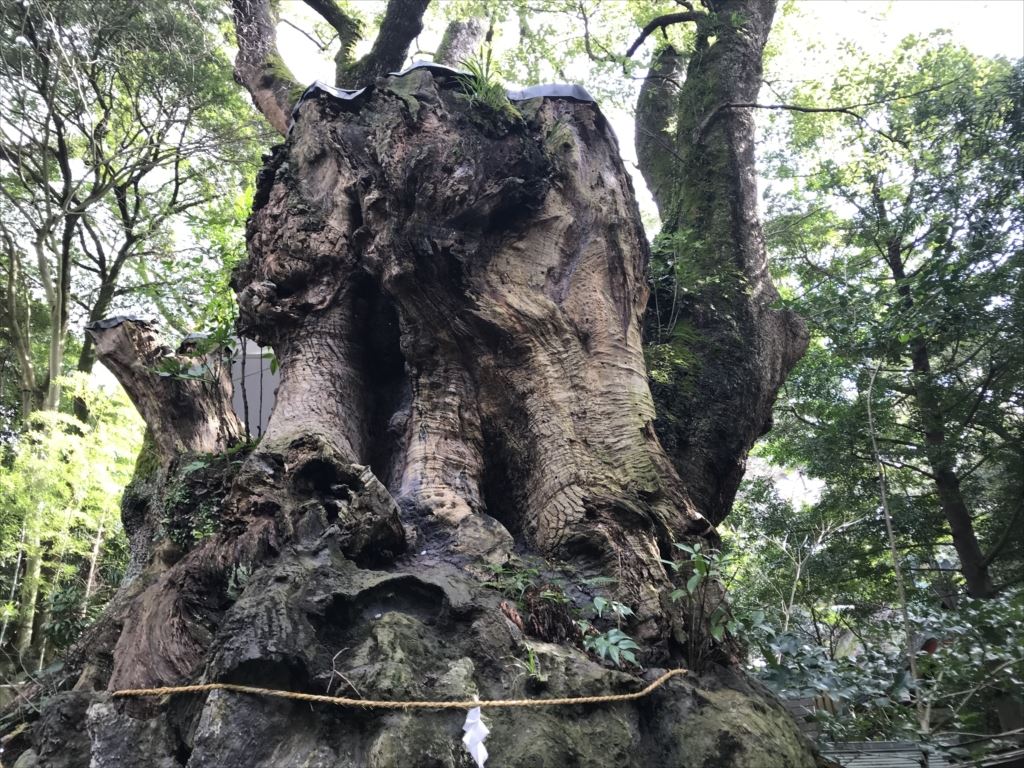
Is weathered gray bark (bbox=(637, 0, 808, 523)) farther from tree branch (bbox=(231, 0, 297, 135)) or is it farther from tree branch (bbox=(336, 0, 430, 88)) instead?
tree branch (bbox=(231, 0, 297, 135))

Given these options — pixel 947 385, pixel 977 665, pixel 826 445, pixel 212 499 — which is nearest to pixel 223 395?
pixel 212 499

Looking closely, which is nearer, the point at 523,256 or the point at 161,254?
the point at 523,256

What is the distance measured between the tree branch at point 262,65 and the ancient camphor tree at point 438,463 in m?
2.59

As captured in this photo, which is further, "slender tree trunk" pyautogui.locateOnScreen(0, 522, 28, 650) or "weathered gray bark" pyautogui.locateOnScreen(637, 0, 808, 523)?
"slender tree trunk" pyautogui.locateOnScreen(0, 522, 28, 650)

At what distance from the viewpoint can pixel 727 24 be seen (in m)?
5.38

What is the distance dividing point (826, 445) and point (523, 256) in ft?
18.3

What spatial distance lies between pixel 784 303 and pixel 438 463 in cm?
263

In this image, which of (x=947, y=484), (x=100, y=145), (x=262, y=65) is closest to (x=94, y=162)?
(x=100, y=145)

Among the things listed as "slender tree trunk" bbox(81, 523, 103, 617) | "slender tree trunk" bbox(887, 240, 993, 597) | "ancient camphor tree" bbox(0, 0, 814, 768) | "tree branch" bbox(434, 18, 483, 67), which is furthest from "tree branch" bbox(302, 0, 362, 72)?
"slender tree trunk" bbox(81, 523, 103, 617)

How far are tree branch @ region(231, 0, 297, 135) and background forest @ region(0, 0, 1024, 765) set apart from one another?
134 centimetres

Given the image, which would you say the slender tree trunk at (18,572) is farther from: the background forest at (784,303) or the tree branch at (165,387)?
the tree branch at (165,387)

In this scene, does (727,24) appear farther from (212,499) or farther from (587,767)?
(587,767)

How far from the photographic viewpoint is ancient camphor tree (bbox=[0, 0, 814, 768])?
2.02 m

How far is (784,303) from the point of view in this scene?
447cm
